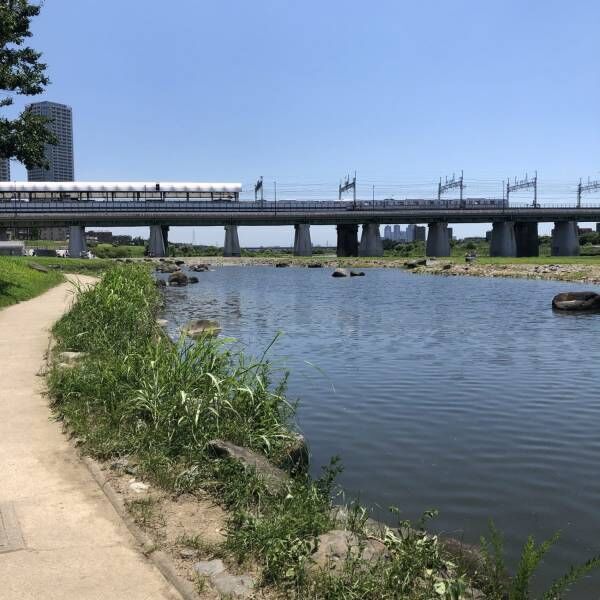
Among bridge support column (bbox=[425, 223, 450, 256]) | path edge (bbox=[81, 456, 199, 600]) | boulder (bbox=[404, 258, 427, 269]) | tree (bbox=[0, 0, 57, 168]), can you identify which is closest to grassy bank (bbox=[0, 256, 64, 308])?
tree (bbox=[0, 0, 57, 168])

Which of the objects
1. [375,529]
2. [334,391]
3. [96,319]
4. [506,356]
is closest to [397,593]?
[375,529]

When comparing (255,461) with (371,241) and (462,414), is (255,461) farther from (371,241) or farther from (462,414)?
(371,241)

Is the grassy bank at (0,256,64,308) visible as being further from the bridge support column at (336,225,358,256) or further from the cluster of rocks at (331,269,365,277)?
the bridge support column at (336,225,358,256)

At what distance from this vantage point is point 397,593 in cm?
452

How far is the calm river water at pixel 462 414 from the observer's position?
7492mm

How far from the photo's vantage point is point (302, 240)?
117 meters

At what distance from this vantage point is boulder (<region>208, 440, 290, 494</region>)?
6488 mm

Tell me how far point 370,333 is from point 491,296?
19.4 metres

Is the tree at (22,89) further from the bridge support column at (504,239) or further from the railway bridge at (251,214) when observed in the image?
the bridge support column at (504,239)

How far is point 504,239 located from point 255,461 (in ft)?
389

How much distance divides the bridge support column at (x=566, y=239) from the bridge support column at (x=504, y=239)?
10252 millimetres

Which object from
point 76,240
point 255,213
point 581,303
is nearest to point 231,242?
point 255,213

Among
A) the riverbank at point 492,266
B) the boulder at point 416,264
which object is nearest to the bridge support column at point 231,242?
the riverbank at point 492,266

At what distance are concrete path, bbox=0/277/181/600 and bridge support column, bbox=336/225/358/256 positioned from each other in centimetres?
11363
